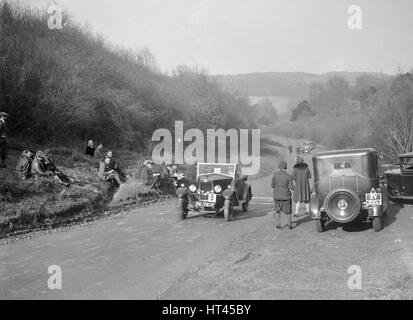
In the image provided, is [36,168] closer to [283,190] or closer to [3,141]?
[3,141]

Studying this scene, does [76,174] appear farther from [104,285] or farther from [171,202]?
[104,285]

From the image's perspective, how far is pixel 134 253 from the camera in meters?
9.88

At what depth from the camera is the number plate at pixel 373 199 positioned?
36.6 feet

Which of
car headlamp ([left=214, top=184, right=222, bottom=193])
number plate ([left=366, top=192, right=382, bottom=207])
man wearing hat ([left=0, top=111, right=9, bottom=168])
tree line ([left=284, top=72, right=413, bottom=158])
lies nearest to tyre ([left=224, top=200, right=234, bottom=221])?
car headlamp ([left=214, top=184, right=222, bottom=193])

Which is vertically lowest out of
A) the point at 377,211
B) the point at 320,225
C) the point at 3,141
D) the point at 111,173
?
the point at 320,225

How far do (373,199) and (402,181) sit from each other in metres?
4.75

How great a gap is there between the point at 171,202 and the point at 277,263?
9796mm

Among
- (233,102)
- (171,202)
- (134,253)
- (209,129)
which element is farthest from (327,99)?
(134,253)

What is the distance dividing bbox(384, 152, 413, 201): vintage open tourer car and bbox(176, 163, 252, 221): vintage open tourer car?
192 inches

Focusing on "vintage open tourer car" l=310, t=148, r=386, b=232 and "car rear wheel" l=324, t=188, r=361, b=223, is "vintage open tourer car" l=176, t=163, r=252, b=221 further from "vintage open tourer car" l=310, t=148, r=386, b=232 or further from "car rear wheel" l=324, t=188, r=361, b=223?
"car rear wheel" l=324, t=188, r=361, b=223

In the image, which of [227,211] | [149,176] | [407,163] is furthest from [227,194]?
[149,176]

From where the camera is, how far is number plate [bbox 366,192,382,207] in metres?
11.2

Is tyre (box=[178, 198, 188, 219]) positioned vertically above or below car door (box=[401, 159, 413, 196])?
below

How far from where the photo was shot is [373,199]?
36.9 ft
